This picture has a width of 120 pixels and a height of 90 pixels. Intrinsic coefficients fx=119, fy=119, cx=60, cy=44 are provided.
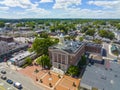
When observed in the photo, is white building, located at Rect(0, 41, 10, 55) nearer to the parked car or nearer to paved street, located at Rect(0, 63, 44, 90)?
paved street, located at Rect(0, 63, 44, 90)

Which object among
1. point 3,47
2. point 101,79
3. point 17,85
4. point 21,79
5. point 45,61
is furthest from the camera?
point 3,47

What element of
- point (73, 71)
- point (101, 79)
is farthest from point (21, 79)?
point (101, 79)

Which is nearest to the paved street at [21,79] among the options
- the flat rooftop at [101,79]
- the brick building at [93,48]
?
the flat rooftop at [101,79]

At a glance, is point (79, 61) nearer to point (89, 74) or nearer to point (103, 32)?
point (89, 74)

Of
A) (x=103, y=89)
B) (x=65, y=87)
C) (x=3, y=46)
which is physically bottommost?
(x=65, y=87)

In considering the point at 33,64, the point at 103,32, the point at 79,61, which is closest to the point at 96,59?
the point at 79,61

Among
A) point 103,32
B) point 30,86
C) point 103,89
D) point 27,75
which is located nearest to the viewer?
point 103,89

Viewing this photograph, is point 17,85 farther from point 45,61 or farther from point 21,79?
point 45,61

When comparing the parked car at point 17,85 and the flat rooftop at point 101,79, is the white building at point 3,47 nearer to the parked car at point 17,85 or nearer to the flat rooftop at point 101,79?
the parked car at point 17,85

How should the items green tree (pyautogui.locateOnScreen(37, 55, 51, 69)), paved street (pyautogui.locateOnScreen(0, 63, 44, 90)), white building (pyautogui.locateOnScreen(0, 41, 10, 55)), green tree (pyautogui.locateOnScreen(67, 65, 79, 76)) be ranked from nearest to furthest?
1. paved street (pyautogui.locateOnScreen(0, 63, 44, 90))
2. green tree (pyautogui.locateOnScreen(67, 65, 79, 76))
3. green tree (pyautogui.locateOnScreen(37, 55, 51, 69))
4. white building (pyautogui.locateOnScreen(0, 41, 10, 55))

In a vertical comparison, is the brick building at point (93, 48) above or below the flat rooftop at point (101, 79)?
above

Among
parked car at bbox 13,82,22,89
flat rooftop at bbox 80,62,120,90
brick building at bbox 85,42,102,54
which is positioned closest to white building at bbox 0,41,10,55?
parked car at bbox 13,82,22,89
